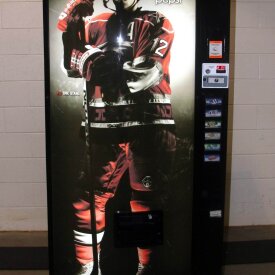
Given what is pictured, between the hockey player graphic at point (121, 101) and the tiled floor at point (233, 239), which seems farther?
the tiled floor at point (233, 239)

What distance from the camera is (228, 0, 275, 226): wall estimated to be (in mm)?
2639

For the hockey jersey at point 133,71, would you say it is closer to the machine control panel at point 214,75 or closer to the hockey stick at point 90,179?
the hockey stick at point 90,179

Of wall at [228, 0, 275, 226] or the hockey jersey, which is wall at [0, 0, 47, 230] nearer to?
the hockey jersey

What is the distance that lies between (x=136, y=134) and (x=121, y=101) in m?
0.17

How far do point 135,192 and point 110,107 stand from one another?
431mm

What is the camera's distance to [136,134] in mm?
1681

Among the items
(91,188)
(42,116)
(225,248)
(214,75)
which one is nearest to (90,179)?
(91,188)

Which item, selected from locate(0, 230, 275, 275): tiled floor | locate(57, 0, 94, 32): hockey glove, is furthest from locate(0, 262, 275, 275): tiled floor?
locate(57, 0, 94, 32): hockey glove

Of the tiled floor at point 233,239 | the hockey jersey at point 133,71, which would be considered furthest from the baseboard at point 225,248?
the hockey jersey at point 133,71

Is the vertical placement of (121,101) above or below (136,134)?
above

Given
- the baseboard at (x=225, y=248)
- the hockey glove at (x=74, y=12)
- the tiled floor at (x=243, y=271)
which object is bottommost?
the tiled floor at (x=243, y=271)

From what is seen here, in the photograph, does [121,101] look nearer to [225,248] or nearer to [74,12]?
[74,12]

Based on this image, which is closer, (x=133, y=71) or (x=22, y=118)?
(x=133, y=71)

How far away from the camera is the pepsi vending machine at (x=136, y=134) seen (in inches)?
63.2
